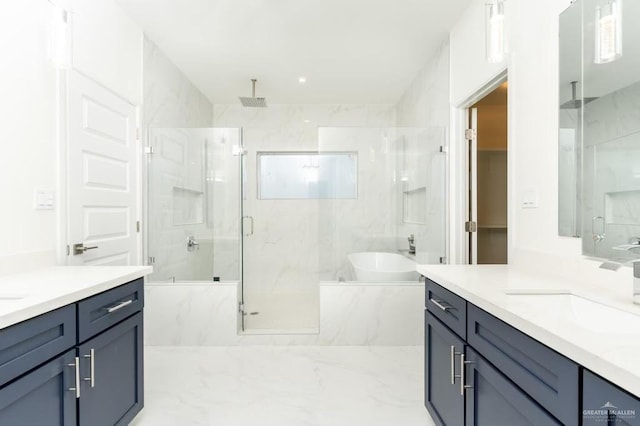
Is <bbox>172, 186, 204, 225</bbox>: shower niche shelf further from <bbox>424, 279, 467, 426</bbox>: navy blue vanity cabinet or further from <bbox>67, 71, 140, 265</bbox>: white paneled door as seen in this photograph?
<bbox>424, 279, 467, 426</bbox>: navy blue vanity cabinet

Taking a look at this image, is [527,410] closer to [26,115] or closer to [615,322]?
[615,322]

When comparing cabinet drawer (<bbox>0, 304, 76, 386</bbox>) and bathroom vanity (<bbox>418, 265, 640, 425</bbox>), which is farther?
cabinet drawer (<bbox>0, 304, 76, 386</bbox>)

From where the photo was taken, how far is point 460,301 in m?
1.46

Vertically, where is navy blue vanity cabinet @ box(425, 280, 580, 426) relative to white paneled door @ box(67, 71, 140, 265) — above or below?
below

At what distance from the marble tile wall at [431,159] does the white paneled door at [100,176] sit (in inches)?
93.8

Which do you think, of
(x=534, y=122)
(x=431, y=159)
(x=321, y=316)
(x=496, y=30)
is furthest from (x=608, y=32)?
(x=321, y=316)

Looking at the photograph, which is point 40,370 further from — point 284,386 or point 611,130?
point 611,130

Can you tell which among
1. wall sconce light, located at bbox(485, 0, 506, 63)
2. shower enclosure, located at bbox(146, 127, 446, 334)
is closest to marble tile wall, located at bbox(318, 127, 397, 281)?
shower enclosure, located at bbox(146, 127, 446, 334)

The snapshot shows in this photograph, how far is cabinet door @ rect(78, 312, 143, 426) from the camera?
1402 millimetres

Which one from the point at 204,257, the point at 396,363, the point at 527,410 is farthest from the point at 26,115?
Answer: the point at 396,363

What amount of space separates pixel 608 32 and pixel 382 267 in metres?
2.37

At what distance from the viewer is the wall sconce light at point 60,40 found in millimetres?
1564

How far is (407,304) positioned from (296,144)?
9.20 ft

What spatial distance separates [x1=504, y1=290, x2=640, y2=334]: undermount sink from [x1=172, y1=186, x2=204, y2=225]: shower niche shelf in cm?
273
